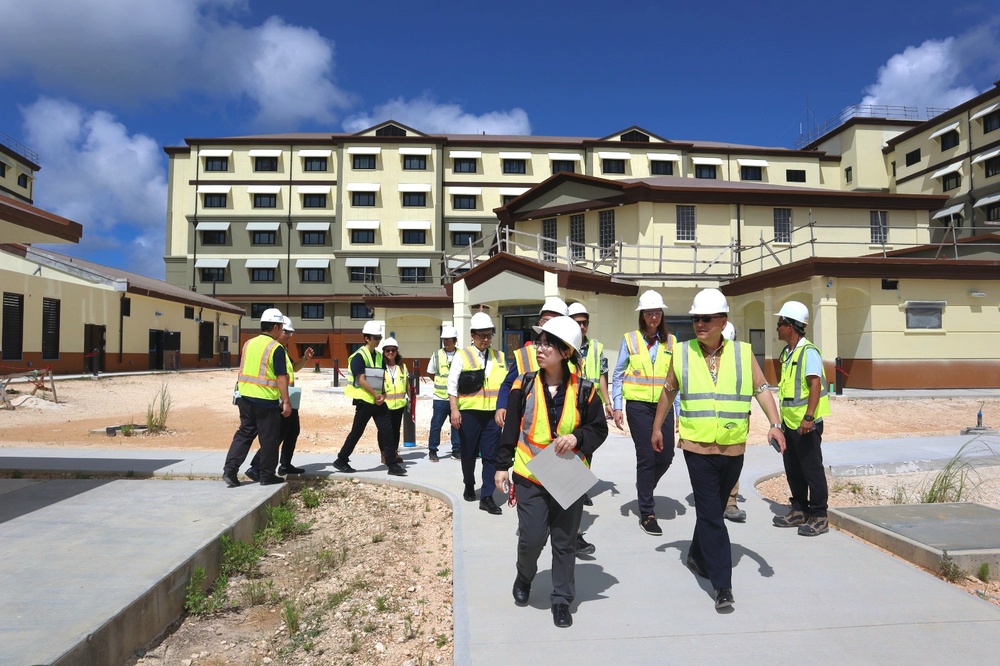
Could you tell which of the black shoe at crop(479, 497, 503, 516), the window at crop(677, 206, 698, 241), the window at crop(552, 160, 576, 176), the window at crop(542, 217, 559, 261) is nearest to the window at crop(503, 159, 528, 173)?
the window at crop(552, 160, 576, 176)

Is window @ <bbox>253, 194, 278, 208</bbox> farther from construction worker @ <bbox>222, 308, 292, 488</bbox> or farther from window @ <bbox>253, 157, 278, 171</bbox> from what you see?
construction worker @ <bbox>222, 308, 292, 488</bbox>

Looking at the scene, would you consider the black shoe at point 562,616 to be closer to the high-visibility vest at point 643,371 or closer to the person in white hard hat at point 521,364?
the person in white hard hat at point 521,364

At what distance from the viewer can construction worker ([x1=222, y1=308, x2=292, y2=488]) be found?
666cm

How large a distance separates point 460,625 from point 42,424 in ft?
46.0

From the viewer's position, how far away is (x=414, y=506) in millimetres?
6816

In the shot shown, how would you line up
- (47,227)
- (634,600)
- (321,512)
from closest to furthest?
(634,600) → (47,227) → (321,512)

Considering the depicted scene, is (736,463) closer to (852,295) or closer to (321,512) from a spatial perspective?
(321,512)

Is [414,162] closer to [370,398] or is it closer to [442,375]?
[442,375]

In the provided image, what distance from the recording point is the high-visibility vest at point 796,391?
5.28 meters

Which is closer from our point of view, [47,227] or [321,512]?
[47,227]

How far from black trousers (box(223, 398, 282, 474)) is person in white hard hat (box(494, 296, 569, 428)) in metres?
3.15

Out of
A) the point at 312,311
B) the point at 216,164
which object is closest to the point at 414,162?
the point at 312,311

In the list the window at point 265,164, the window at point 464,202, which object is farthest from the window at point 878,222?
the window at point 265,164

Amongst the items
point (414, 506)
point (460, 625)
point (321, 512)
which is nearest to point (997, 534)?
point (460, 625)
